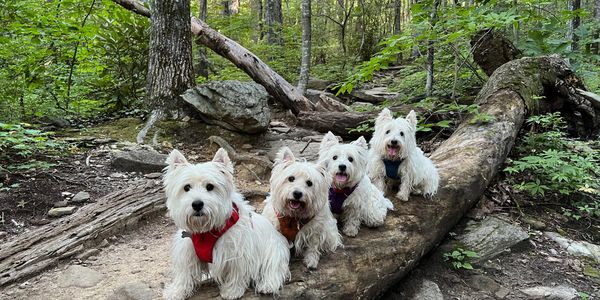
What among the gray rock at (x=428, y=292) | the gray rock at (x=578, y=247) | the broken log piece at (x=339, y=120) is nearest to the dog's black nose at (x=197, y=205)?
the gray rock at (x=428, y=292)

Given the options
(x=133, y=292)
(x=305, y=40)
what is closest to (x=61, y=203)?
(x=133, y=292)

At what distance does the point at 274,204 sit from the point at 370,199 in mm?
1268

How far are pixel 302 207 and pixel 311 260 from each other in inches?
22.8

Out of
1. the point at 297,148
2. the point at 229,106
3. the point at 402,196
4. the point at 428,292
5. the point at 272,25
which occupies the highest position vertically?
the point at 272,25

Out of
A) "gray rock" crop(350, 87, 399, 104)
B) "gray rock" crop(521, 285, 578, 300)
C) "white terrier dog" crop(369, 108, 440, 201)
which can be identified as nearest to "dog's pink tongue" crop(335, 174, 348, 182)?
"white terrier dog" crop(369, 108, 440, 201)

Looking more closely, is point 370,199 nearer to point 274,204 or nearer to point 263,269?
point 274,204

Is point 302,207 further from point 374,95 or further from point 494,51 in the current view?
point 374,95

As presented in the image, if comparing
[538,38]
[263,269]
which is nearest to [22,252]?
[263,269]

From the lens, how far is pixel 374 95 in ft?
48.9

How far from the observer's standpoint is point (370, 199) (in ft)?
15.1

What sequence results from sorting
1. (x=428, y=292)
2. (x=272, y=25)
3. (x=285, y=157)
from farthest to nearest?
(x=272, y=25) < (x=428, y=292) < (x=285, y=157)

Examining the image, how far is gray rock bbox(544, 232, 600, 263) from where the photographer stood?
5957 millimetres

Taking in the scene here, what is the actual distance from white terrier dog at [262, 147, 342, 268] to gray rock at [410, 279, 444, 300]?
150 centimetres

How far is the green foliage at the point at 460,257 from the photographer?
17.9 feet
